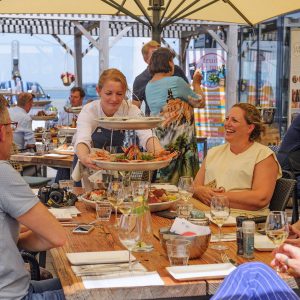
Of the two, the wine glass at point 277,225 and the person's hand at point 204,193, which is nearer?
the wine glass at point 277,225

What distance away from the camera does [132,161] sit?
3658 millimetres

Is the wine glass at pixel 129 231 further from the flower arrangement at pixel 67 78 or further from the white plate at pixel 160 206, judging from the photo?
the flower arrangement at pixel 67 78

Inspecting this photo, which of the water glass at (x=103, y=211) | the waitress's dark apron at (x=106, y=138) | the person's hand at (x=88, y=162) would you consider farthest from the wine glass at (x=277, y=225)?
the waitress's dark apron at (x=106, y=138)

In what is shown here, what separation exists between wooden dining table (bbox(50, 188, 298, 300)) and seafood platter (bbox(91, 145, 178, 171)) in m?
0.29

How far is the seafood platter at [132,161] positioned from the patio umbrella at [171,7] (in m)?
2.54

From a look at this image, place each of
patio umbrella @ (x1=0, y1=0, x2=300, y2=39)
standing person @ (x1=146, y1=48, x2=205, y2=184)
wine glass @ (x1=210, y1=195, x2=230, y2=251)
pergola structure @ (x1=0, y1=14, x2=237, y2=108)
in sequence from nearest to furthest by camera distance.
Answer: wine glass @ (x1=210, y1=195, x2=230, y2=251) < standing person @ (x1=146, y1=48, x2=205, y2=184) < patio umbrella @ (x1=0, y1=0, x2=300, y2=39) < pergola structure @ (x1=0, y1=14, x2=237, y2=108)

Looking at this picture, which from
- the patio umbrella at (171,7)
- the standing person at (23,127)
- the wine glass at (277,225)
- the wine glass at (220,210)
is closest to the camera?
the wine glass at (277,225)

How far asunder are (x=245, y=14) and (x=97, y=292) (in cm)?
515

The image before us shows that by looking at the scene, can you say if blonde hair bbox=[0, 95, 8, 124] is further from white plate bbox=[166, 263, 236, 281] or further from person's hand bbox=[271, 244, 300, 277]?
person's hand bbox=[271, 244, 300, 277]

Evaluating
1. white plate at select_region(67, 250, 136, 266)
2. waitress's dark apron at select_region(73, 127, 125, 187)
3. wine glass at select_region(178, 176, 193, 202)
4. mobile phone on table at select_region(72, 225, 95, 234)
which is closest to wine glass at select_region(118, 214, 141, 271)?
white plate at select_region(67, 250, 136, 266)

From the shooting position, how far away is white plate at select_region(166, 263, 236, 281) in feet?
8.41

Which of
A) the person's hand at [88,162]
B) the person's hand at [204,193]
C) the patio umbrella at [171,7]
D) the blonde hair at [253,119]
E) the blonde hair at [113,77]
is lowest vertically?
the person's hand at [204,193]

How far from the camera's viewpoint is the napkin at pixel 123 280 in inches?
97.7

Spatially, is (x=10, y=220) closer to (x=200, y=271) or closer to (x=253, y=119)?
(x=200, y=271)
